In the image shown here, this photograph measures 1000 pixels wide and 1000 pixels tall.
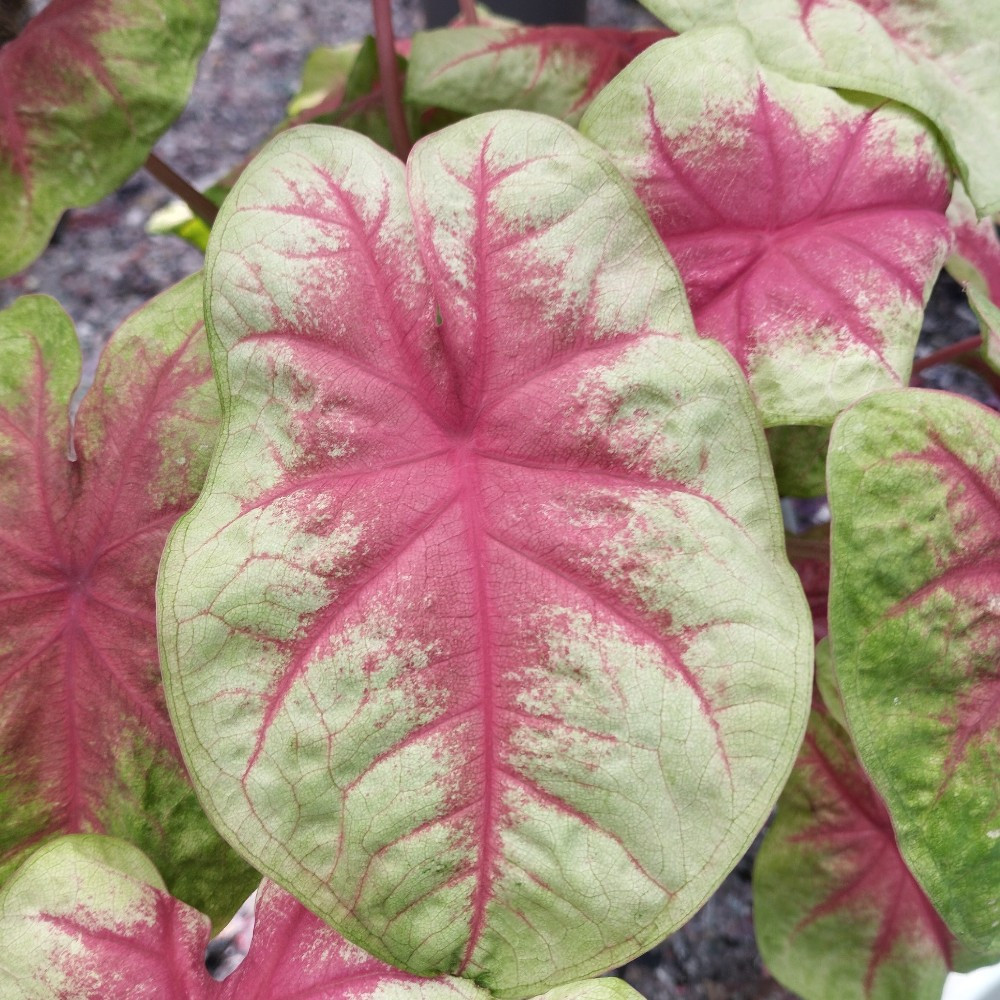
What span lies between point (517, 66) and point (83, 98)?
0.51m

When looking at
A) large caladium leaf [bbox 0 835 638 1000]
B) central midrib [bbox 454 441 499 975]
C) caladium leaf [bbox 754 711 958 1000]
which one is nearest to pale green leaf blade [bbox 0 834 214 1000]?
large caladium leaf [bbox 0 835 638 1000]

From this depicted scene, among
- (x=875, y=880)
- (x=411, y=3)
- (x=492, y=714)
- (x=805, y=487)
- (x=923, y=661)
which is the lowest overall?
(x=875, y=880)

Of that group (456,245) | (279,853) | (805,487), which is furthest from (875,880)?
(456,245)

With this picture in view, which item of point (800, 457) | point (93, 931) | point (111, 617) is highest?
point (111, 617)

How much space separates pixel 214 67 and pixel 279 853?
261cm

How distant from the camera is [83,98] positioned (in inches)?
40.0

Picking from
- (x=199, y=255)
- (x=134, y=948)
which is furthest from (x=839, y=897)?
(x=199, y=255)

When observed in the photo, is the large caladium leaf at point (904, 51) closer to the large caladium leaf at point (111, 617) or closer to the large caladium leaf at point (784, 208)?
the large caladium leaf at point (784, 208)

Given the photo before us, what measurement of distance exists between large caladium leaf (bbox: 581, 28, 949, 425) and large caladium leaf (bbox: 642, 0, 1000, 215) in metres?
0.03

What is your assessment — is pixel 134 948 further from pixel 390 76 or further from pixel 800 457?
pixel 390 76

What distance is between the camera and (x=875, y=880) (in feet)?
3.91

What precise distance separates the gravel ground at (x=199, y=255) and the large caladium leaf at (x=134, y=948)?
2.72 ft

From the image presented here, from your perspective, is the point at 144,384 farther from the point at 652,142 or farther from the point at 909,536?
the point at 909,536

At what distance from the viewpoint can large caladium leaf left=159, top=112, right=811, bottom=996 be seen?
0.68 meters
